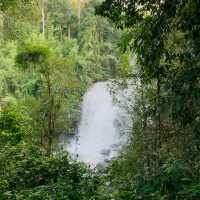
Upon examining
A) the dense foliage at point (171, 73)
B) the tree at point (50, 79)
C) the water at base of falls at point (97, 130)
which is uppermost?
the dense foliage at point (171, 73)

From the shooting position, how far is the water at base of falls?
2591 cm

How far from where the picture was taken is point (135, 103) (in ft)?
37.9

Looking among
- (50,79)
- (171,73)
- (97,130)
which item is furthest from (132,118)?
(97,130)

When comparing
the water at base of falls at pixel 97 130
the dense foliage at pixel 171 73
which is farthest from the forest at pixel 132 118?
the water at base of falls at pixel 97 130

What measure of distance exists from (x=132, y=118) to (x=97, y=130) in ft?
58.9

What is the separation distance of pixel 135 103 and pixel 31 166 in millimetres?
3435

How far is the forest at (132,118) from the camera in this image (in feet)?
15.0

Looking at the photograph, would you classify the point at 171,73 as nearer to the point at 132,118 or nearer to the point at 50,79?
the point at 132,118

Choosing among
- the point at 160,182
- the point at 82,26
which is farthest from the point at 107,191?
the point at 82,26

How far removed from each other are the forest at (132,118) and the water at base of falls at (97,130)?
329 inches

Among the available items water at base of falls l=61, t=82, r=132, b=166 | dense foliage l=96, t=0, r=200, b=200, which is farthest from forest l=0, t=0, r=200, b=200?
water at base of falls l=61, t=82, r=132, b=166

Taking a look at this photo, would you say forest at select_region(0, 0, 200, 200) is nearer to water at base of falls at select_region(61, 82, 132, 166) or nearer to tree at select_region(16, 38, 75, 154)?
tree at select_region(16, 38, 75, 154)

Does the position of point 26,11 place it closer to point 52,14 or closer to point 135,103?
point 135,103

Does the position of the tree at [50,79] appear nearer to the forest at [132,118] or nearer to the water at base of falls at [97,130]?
the forest at [132,118]
